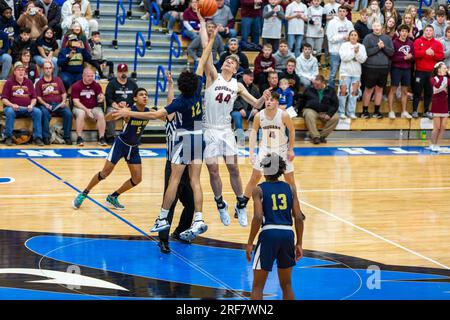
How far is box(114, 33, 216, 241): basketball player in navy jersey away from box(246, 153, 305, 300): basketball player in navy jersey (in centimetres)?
285

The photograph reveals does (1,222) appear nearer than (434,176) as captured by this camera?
Yes

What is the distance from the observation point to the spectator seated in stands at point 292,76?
20.7m

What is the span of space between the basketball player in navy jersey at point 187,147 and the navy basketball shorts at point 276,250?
2934mm

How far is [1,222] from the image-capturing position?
12.5 m

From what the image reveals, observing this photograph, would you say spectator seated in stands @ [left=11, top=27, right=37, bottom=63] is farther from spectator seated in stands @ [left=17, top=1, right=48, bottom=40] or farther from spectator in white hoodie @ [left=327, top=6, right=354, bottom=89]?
spectator in white hoodie @ [left=327, top=6, right=354, bottom=89]

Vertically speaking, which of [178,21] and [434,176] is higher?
[178,21]

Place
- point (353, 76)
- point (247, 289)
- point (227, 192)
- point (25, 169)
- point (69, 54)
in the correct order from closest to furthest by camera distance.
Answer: point (247, 289)
point (227, 192)
point (25, 169)
point (69, 54)
point (353, 76)

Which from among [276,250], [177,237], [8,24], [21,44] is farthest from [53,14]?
[276,250]

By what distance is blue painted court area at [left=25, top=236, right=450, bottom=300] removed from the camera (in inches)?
385

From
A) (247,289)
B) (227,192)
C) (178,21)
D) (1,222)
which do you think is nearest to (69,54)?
(178,21)

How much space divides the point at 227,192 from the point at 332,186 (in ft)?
6.49

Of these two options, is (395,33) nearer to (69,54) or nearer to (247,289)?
(69,54)

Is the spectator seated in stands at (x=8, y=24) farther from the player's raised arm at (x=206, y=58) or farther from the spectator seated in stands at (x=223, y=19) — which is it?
the player's raised arm at (x=206, y=58)

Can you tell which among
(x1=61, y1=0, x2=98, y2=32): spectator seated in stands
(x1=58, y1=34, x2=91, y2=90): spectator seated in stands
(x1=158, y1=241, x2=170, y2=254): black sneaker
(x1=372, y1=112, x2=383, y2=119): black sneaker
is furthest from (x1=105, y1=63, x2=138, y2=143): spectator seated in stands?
(x1=158, y1=241, x2=170, y2=254): black sneaker
